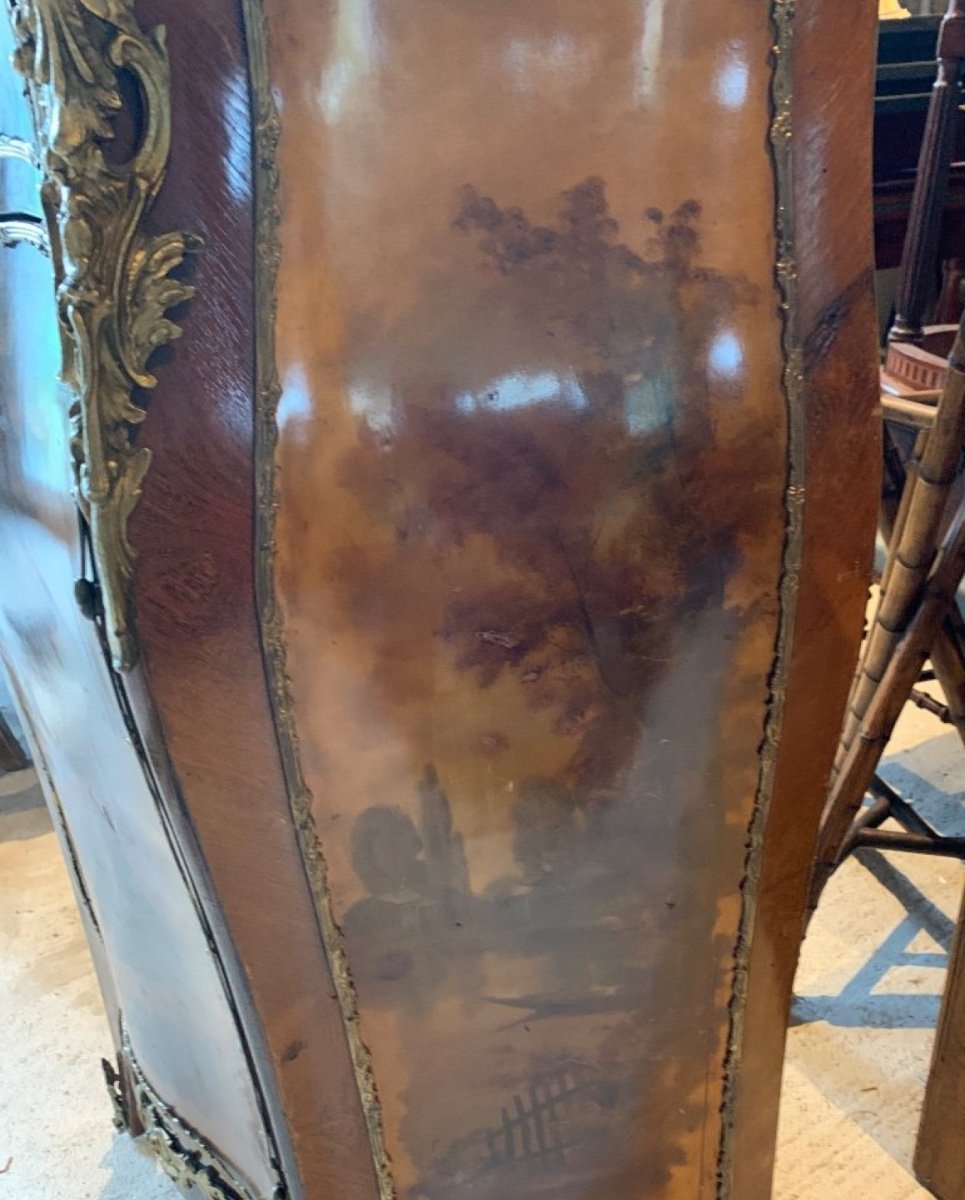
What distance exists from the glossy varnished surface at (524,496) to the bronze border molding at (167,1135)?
24 cm

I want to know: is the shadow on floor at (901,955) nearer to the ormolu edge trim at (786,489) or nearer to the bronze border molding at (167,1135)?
the ormolu edge trim at (786,489)

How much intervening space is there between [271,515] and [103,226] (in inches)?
6.3

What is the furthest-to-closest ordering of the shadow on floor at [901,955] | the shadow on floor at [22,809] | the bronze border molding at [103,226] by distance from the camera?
1. the shadow on floor at [22,809]
2. the shadow on floor at [901,955]
3. the bronze border molding at [103,226]

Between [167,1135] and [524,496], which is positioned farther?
[167,1135]

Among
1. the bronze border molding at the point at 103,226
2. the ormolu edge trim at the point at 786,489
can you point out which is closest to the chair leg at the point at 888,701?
the ormolu edge trim at the point at 786,489

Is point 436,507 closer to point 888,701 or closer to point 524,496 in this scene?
point 524,496

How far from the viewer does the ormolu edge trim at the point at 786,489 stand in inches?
23.7

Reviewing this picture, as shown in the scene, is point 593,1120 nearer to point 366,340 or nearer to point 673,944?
point 673,944

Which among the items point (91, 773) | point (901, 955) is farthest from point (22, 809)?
point (901, 955)

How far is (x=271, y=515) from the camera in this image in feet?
1.97

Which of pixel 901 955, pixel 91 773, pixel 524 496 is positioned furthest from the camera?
pixel 901 955

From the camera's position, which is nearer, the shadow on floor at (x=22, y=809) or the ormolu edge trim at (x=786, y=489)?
the ormolu edge trim at (x=786, y=489)

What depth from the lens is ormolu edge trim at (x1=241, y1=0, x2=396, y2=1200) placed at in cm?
53

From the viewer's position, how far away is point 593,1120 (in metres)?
0.88
